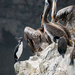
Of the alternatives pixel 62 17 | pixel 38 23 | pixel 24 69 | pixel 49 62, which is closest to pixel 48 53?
pixel 49 62

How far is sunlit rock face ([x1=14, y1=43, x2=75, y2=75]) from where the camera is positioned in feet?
10.2

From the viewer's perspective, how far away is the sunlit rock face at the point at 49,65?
3.11 m

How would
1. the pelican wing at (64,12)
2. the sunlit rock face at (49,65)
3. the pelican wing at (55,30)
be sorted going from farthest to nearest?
1. the pelican wing at (64,12)
2. the pelican wing at (55,30)
3. the sunlit rock face at (49,65)

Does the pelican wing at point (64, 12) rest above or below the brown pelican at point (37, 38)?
above

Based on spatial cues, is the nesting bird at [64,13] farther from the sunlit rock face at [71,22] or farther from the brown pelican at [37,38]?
the brown pelican at [37,38]

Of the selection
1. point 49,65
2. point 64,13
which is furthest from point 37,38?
point 49,65

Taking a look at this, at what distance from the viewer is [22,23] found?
11.2m

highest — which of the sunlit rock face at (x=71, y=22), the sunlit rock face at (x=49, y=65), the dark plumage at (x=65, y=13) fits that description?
the dark plumage at (x=65, y=13)

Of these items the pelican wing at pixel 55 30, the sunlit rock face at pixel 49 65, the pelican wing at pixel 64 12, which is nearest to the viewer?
the sunlit rock face at pixel 49 65

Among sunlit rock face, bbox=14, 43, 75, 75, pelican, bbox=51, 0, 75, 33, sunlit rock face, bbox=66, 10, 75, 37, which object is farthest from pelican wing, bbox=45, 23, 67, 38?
sunlit rock face, bbox=66, 10, 75, 37

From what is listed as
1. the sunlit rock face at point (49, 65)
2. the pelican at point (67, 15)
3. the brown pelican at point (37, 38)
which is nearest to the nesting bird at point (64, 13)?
the pelican at point (67, 15)

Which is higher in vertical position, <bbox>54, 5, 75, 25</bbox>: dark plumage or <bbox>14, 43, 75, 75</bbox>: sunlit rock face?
<bbox>54, 5, 75, 25</bbox>: dark plumage

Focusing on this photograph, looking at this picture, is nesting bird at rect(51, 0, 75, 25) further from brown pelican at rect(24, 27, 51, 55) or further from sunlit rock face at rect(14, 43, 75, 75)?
sunlit rock face at rect(14, 43, 75, 75)

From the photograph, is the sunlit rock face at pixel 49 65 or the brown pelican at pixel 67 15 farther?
the brown pelican at pixel 67 15
